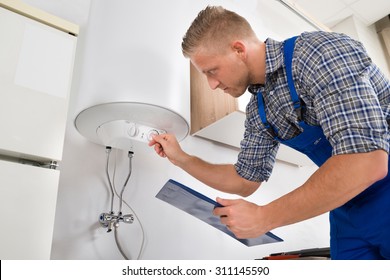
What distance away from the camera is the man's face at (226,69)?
3.04 feet

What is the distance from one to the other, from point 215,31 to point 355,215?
616mm

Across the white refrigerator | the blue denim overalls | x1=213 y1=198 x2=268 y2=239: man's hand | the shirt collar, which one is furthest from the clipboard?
the shirt collar

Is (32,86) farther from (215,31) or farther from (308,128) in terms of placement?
(308,128)

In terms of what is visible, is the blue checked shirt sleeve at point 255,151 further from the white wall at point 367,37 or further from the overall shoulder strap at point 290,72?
the white wall at point 367,37

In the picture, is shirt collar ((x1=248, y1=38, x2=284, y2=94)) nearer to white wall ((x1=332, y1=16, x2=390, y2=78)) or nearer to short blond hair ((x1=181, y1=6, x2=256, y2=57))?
short blond hair ((x1=181, y1=6, x2=256, y2=57))

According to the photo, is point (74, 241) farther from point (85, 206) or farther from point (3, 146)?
point (3, 146)

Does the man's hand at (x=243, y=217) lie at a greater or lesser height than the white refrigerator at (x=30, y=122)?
lesser

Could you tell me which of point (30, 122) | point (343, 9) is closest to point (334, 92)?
point (30, 122)

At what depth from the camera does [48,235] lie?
28.9 inches

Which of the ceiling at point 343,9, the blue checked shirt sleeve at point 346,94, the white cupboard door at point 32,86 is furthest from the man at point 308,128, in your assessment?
the ceiling at point 343,9

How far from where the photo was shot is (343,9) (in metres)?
2.49

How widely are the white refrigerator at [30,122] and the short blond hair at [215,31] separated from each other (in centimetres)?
35

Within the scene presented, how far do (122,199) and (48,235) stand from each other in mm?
519

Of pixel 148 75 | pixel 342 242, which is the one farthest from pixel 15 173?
pixel 342 242
